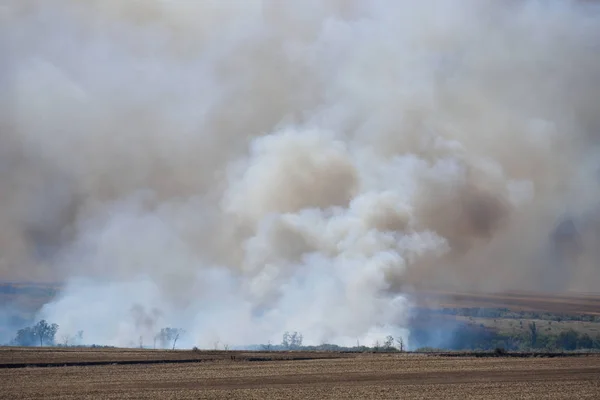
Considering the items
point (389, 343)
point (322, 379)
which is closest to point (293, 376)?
point (322, 379)

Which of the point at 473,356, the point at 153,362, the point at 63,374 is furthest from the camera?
the point at 473,356

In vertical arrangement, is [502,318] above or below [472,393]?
above

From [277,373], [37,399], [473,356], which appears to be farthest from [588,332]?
[37,399]

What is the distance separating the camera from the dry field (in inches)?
1912

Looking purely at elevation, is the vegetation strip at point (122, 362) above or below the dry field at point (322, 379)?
above

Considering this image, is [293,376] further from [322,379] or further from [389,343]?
[389,343]

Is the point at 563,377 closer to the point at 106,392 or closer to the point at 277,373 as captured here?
the point at 277,373

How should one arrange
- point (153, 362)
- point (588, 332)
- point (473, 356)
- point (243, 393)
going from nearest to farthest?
point (243, 393) → point (153, 362) → point (473, 356) → point (588, 332)

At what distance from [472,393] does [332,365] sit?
2594 cm

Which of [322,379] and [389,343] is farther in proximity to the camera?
[389,343]

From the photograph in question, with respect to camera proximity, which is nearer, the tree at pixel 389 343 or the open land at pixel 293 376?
the open land at pixel 293 376

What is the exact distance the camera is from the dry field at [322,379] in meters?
48.6

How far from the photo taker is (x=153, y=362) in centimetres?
7856

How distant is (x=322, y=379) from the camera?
5912 cm
